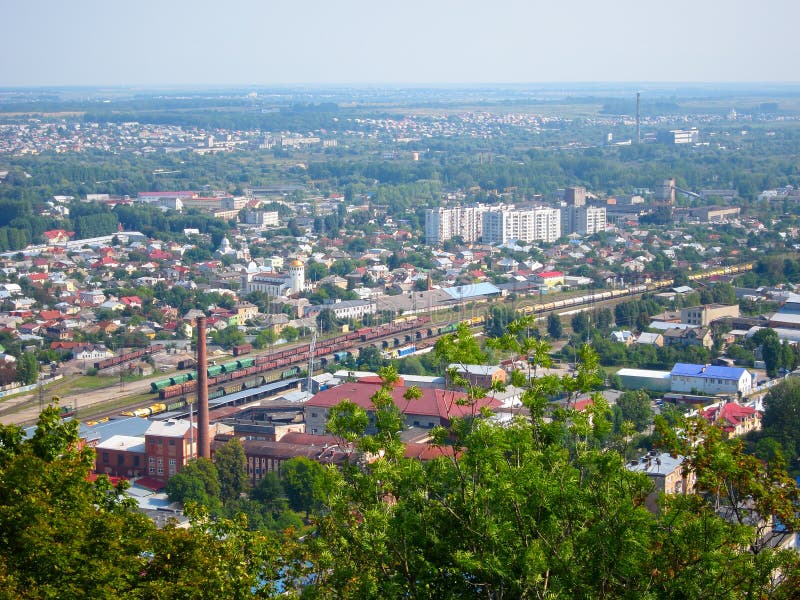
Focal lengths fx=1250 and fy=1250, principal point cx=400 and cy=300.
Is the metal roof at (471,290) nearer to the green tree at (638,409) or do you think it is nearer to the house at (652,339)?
the house at (652,339)

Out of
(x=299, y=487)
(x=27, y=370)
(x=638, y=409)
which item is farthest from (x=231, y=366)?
(x=299, y=487)

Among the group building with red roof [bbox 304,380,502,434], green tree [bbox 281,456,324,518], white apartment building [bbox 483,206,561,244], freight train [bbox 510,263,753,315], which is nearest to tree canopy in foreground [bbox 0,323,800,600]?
green tree [bbox 281,456,324,518]

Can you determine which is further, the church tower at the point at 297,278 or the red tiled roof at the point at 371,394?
the church tower at the point at 297,278

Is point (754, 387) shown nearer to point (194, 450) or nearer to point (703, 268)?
point (194, 450)

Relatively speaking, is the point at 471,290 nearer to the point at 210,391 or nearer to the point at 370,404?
the point at 210,391

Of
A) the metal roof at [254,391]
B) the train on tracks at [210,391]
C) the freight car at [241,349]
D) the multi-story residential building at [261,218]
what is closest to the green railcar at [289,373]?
the train on tracks at [210,391]

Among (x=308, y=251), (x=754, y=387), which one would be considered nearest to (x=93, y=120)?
(x=308, y=251)
